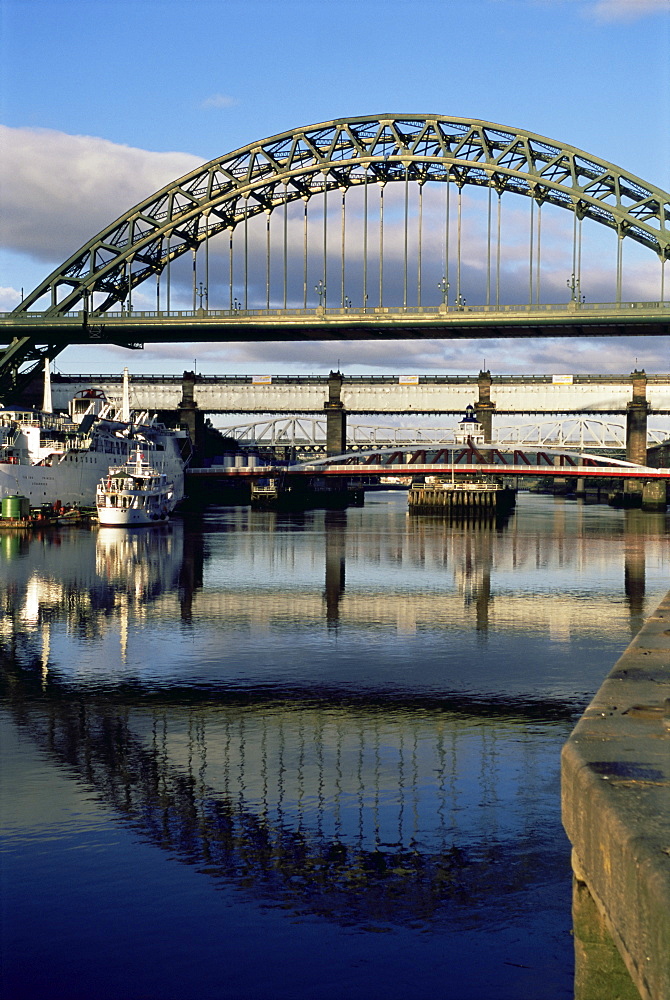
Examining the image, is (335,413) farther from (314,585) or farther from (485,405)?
(314,585)

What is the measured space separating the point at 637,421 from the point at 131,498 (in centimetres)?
8494

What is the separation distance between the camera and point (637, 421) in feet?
509

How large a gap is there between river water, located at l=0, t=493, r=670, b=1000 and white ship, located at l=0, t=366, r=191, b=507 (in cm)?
5575

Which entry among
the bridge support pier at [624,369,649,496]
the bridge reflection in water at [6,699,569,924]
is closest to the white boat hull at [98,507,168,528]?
the bridge reflection in water at [6,699,569,924]

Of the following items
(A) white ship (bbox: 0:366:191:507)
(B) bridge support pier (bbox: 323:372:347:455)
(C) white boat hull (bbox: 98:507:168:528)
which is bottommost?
(C) white boat hull (bbox: 98:507:168:528)

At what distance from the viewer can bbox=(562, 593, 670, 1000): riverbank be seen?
8.02 m

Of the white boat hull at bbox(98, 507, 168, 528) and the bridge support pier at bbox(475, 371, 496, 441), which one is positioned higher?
the bridge support pier at bbox(475, 371, 496, 441)

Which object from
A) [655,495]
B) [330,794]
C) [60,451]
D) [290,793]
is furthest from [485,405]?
[290,793]

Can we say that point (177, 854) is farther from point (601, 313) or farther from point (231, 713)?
point (601, 313)

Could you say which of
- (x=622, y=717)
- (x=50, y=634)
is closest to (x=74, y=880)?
(x=622, y=717)

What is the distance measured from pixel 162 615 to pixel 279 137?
89078 millimetres

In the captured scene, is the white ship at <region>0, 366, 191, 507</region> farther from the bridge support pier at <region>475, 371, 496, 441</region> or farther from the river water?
the bridge support pier at <region>475, 371, 496, 441</region>

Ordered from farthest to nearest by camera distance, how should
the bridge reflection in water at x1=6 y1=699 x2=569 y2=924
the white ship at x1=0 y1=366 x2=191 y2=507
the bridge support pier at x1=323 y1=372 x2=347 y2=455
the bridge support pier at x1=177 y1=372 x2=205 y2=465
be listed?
Result: the bridge support pier at x1=323 y1=372 x2=347 y2=455
the bridge support pier at x1=177 y1=372 x2=205 y2=465
the white ship at x1=0 y1=366 x2=191 y2=507
the bridge reflection in water at x1=6 y1=699 x2=569 y2=924

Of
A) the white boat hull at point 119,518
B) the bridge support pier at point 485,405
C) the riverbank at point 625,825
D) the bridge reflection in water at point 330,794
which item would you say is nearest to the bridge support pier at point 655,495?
the bridge support pier at point 485,405
